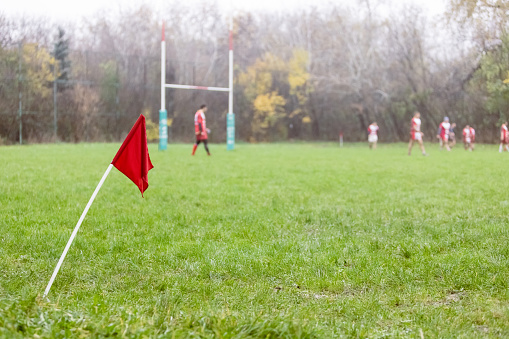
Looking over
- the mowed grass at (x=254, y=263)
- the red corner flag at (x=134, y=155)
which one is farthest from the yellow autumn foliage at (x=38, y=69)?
the red corner flag at (x=134, y=155)

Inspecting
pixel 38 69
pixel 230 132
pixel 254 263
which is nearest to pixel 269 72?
pixel 38 69

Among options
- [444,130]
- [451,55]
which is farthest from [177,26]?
[444,130]

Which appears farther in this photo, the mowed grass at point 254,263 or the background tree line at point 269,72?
the background tree line at point 269,72

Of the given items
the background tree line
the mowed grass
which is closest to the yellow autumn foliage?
the background tree line

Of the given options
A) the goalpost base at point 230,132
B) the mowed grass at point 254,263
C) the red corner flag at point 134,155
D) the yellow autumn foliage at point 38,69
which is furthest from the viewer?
the yellow autumn foliage at point 38,69

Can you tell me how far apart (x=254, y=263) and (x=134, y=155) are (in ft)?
5.19

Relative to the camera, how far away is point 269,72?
50875 millimetres

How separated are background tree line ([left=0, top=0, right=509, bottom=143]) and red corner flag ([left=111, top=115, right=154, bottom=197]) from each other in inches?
1286

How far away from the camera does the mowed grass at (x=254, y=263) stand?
135 inches

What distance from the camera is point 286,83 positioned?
51812 millimetres

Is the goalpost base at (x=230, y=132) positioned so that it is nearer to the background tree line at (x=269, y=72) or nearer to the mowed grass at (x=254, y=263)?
the background tree line at (x=269, y=72)

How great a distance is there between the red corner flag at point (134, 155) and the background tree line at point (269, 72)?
32.7 metres

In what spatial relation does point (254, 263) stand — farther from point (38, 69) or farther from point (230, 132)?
point (38, 69)

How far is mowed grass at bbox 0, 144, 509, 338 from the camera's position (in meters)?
3.42
